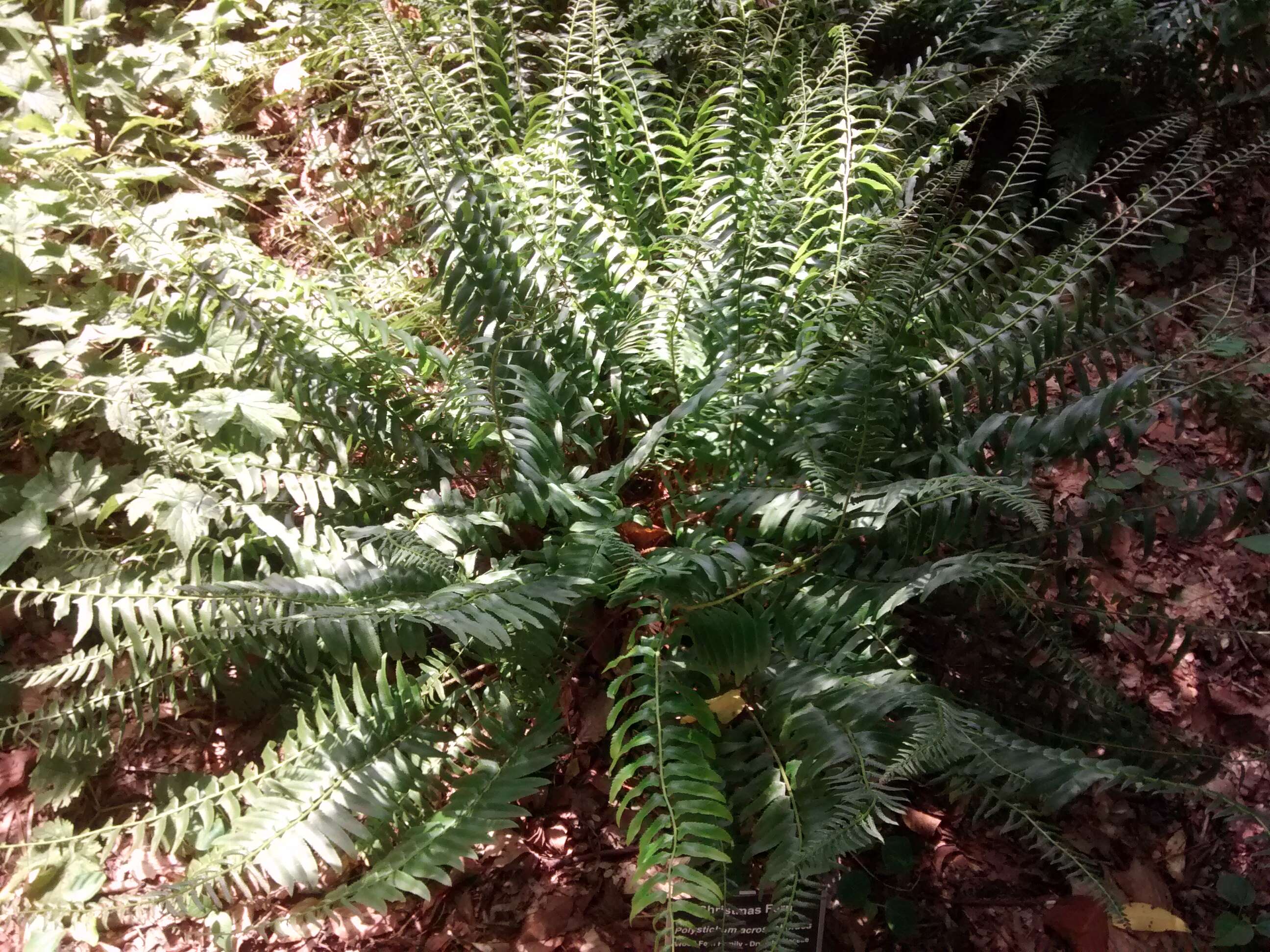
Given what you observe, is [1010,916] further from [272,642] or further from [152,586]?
[152,586]

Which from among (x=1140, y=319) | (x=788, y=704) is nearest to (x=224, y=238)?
(x=788, y=704)

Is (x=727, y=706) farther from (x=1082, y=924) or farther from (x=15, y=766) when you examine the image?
(x=15, y=766)

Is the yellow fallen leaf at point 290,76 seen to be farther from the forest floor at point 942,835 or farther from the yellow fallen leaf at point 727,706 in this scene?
the yellow fallen leaf at point 727,706

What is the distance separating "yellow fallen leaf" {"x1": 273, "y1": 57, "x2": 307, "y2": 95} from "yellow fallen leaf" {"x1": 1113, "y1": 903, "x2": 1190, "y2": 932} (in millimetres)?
3481

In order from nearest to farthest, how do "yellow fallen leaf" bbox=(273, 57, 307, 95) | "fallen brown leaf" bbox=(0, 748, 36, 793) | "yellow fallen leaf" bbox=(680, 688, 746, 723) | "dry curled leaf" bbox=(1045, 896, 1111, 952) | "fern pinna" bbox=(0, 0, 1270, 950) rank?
"fern pinna" bbox=(0, 0, 1270, 950)
"dry curled leaf" bbox=(1045, 896, 1111, 952)
"yellow fallen leaf" bbox=(680, 688, 746, 723)
"fallen brown leaf" bbox=(0, 748, 36, 793)
"yellow fallen leaf" bbox=(273, 57, 307, 95)

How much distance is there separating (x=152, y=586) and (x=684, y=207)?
5.11ft

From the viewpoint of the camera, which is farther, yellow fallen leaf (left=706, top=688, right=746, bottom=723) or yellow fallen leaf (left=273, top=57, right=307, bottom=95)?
yellow fallen leaf (left=273, top=57, right=307, bottom=95)

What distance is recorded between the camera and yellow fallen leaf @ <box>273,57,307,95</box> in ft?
10.1

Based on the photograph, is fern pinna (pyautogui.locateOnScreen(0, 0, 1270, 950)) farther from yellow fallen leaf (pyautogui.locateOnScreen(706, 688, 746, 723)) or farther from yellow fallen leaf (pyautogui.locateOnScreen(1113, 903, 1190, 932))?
yellow fallen leaf (pyautogui.locateOnScreen(1113, 903, 1190, 932))

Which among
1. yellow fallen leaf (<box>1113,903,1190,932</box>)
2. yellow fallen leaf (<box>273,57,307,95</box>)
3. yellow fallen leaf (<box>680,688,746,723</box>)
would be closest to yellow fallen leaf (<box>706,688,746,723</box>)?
yellow fallen leaf (<box>680,688,746,723</box>)

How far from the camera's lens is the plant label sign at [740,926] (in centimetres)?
157

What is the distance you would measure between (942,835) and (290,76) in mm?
3150

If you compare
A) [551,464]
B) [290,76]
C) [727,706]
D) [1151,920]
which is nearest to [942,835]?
[1151,920]

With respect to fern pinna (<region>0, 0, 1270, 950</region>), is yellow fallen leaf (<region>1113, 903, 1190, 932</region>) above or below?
below
